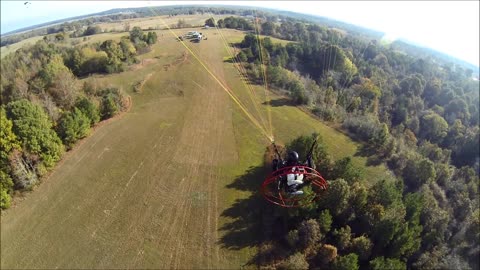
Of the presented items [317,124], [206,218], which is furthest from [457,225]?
[206,218]

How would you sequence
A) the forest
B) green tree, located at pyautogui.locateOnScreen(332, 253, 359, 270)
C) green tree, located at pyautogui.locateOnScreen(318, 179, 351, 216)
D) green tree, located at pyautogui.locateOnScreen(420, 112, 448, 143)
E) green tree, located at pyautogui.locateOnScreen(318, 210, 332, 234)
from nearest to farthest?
green tree, located at pyautogui.locateOnScreen(332, 253, 359, 270), green tree, located at pyautogui.locateOnScreen(318, 210, 332, 234), the forest, green tree, located at pyautogui.locateOnScreen(318, 179, 351, 216), green tree, located at pyautogui.locateOnScreen(420, 112, 448, 143)

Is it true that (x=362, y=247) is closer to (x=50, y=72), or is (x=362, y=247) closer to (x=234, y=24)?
(x=50, y=72)

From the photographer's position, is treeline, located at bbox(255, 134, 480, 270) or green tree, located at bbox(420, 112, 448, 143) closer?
treeline, located at bbox(255, 134, 480, 270)

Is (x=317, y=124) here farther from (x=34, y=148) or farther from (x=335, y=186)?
(x=34, y=148)

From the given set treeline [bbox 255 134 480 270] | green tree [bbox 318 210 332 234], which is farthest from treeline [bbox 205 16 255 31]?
green tree [bbox 318 210 332 234]

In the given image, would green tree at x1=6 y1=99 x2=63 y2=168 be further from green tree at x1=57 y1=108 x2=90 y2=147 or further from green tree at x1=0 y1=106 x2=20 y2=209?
green tree at x1=57 y1=108 x2=90 y2=147

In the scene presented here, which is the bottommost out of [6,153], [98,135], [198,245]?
[198,245]
